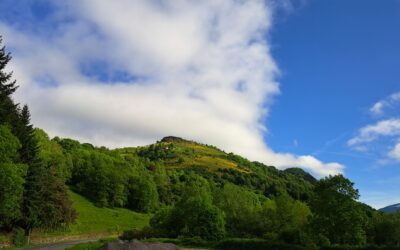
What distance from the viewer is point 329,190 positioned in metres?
48.5

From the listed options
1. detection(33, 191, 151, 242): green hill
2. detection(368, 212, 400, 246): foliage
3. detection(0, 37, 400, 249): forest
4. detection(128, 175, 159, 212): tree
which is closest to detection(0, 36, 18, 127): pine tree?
detection(0, 37, 400, 249): forest

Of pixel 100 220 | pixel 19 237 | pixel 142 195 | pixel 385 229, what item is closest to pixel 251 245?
pixel 385 229

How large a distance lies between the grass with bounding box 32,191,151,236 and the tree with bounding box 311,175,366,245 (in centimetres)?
5288

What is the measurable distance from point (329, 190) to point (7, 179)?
35.2 metres

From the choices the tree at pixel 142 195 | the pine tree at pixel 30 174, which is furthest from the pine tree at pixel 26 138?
the tree at pixel 142 195

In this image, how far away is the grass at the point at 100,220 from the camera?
316ft

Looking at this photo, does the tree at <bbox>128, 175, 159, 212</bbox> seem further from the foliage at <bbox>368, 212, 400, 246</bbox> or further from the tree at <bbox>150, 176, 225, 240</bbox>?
the foliage at <bbox>368, 212, 400, 246</bbox>

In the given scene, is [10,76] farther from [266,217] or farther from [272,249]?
[266,217]

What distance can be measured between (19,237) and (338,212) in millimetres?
46037

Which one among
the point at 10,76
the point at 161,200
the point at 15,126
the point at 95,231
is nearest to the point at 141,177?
the point at 161,200

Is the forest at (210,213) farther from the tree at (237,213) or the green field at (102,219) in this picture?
the green field at (102,219)

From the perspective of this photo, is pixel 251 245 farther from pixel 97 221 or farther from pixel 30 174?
pixel 97 221

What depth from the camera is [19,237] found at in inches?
2527

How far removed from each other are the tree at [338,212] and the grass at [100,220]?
5288cm
